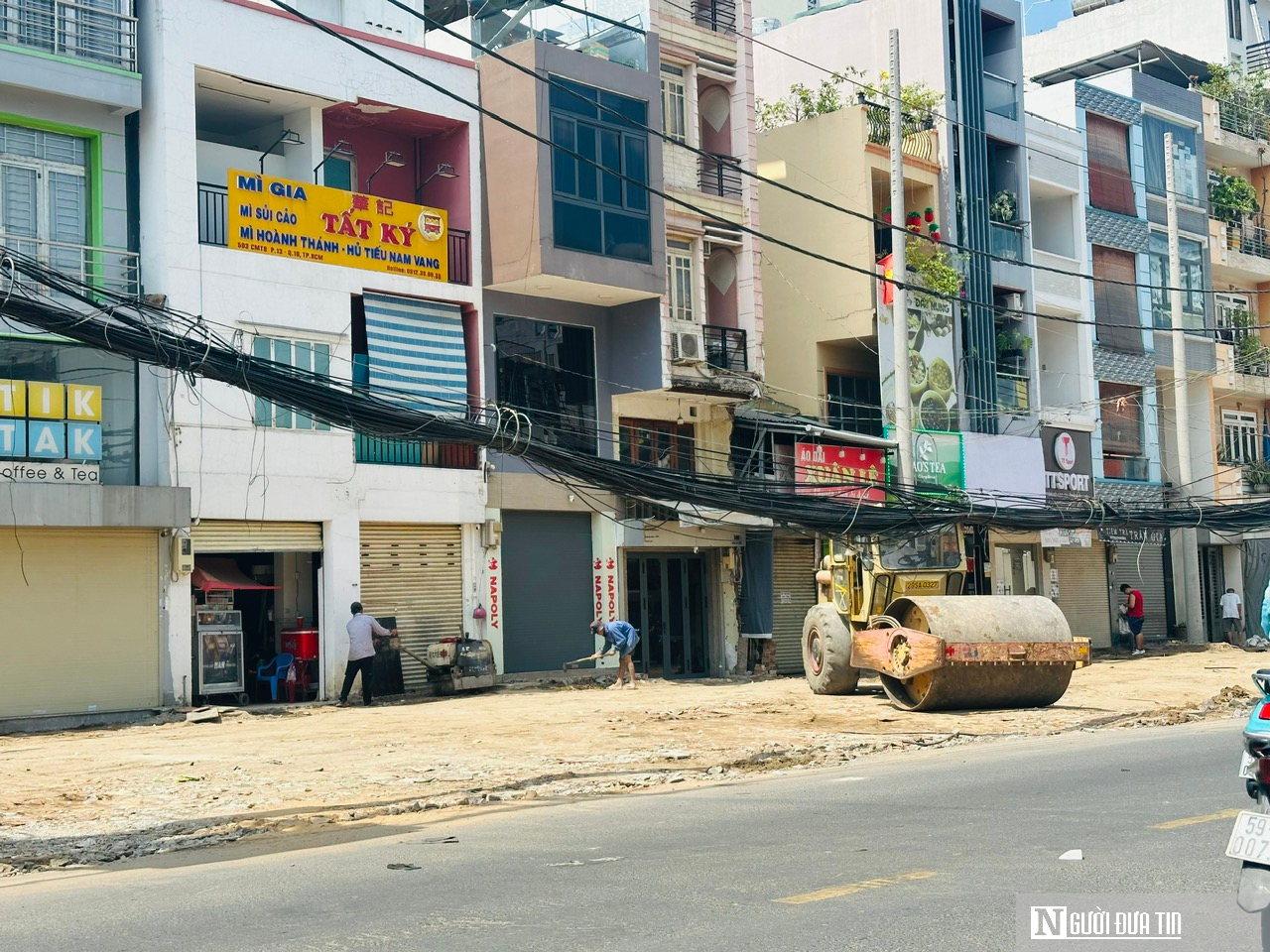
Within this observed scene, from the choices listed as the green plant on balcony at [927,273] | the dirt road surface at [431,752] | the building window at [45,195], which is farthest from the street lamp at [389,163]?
the green plant on balcony at [927,273]

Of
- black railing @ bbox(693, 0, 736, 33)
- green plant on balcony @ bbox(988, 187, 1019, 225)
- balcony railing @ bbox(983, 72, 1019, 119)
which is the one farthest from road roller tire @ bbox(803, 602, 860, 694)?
balcony railing @ bbox(983, 72, 1019, 119)

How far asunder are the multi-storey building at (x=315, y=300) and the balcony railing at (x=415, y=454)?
4 cm

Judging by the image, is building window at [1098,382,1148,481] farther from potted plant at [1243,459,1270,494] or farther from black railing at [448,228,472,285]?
black railing at [448,228,472,285]

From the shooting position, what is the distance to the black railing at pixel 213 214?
976 inches

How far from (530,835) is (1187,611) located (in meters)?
34.6

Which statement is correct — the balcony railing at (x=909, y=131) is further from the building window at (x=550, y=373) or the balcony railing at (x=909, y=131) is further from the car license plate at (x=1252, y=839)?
the car license plate at (x=1252, y=839)

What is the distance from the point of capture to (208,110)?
2641 centimetres

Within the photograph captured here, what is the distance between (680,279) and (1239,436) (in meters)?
24.5

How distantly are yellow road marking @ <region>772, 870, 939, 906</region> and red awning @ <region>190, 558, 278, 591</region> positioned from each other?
17718 mm

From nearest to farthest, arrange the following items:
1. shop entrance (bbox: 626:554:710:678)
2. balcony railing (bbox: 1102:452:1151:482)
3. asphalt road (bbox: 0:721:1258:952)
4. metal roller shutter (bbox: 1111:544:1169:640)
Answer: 1. asphalt road (bbox: 0:721:1258:952)
2. shop entrance (bbox: 626:554:710:678)
3. balcony railing (bbox: 1102:452:1151:482)
4. metal roller shutter (bbox: 1111:544:1169:640)

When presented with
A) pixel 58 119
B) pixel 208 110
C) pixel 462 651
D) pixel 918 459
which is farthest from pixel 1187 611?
pixel 58 119

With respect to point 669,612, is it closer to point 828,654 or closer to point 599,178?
point 828,654

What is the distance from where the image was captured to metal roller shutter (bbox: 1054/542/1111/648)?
41.3m

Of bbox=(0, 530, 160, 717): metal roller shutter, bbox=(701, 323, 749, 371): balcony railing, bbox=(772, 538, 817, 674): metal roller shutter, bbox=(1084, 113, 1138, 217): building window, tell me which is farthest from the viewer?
bbox=(1084, 113, 1138, 217): building window
